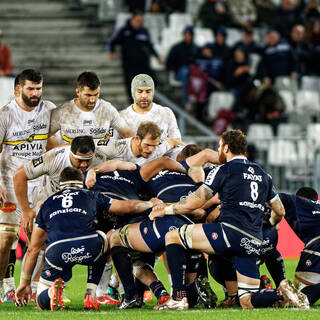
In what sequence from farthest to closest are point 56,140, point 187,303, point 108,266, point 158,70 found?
point 158,70, point 56,140, point 108,266, point 187,303

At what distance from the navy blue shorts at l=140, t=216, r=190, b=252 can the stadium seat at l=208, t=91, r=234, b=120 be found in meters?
11.0

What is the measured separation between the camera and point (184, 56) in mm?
20969

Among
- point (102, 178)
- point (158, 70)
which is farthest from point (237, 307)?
point (158, 70)

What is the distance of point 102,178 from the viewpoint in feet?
→ 34.8

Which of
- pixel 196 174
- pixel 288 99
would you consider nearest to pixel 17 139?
pixel 196 174

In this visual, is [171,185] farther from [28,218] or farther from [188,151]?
[28,218]

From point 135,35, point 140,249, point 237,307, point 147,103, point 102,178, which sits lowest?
point 237,307

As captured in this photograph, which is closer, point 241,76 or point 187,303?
point 187,303

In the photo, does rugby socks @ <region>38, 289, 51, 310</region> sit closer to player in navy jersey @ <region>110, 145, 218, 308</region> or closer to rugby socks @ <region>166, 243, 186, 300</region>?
player in navy jersey @ <region>110, 145, 218, 308</region>

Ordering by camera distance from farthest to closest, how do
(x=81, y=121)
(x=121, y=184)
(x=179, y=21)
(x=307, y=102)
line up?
(x=179, y=21), (x=307, y=102), (x=81, y=121), (x=121, y=184)

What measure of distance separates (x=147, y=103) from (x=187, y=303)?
3.39m

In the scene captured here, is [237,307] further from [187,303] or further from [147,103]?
[147,103]

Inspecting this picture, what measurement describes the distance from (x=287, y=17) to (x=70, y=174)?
554 inches

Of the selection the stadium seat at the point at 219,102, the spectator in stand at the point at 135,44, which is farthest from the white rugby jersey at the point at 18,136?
the stadium seat at the point at 219,102
